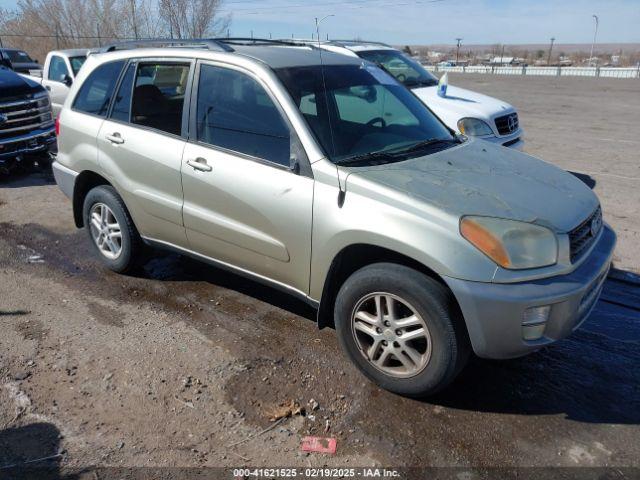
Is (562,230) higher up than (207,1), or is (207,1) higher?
(207,1)

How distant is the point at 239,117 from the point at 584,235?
2317 mm

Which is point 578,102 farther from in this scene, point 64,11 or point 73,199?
point 64,11

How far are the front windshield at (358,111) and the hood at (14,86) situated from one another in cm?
609

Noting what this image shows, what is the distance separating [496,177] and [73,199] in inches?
146

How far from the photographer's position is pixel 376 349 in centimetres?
334

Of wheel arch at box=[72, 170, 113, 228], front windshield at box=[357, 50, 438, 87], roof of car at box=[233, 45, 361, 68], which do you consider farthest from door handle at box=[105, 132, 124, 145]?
front windshield at box=[357, 50, 438, 87]

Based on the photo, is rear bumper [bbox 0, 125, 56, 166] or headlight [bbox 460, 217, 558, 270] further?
rear bumper [bbox 0, 125, 56, 166]

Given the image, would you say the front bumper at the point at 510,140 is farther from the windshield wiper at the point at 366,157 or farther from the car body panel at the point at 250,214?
the car body panel at the point at 250,214

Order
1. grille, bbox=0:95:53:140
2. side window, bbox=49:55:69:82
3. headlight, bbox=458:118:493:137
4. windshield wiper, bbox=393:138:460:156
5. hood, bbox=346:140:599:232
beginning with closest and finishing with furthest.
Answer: hood, bbox=346:140:599:232
windshield wiper, bbox=393:138:460:156
headlight, bbox=458:118:493:137
grille, bbox=0:95:53:140
side window, bbox=49:55:69:82

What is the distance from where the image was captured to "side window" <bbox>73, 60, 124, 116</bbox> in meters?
4.71

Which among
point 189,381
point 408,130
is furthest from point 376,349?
point 408,130

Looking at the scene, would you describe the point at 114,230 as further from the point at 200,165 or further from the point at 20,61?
the point at 20,61

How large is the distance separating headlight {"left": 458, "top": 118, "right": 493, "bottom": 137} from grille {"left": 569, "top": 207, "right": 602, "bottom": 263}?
418 cm

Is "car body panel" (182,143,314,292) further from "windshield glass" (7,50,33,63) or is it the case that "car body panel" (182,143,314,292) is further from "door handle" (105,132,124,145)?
"windshield glass" (7,50,33,63)
